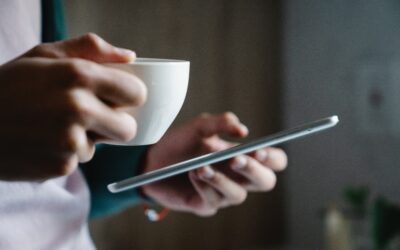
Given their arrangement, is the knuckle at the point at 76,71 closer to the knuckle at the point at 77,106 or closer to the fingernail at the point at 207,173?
the knuckle at the point at 77,106

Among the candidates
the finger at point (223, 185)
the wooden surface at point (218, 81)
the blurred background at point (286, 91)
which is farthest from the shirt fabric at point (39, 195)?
the wooden surface at point (218, 81)

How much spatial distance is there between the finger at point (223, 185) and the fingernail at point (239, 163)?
0.06 feet

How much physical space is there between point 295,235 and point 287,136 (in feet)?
4.43

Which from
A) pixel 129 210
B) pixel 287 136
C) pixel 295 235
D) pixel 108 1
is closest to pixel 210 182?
pixel 287 136

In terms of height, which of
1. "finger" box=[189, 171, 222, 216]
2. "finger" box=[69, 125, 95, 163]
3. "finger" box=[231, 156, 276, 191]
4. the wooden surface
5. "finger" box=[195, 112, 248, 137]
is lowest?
the wooden surface

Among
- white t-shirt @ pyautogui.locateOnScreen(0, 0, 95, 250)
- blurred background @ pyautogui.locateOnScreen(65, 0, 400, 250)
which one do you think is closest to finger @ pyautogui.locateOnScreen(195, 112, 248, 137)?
white t-shirt @ pyautogui.locateOnScreen(0, 0, 95, 250)

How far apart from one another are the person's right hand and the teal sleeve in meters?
0.34

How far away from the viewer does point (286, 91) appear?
1535 millimetres

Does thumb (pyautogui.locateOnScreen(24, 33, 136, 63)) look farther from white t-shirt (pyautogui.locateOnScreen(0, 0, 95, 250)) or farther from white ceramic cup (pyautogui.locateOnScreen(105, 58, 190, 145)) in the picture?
white t-shirt (pyautogui.locateOnScreen(0, 0, 95, 250))

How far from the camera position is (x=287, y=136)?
11.4 inches

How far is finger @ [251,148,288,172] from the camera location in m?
0.50

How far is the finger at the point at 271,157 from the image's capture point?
0.50 m

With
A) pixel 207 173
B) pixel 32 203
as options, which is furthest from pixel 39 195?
pixel 207 173

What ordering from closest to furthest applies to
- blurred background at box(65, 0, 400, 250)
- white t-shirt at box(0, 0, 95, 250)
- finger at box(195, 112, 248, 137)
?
1. white t-shirt at box(0, 0, 95, 250)
2. finger at box(195, 112, 248, 137)
3. blurred background at box(65, 0, 400, 250)
